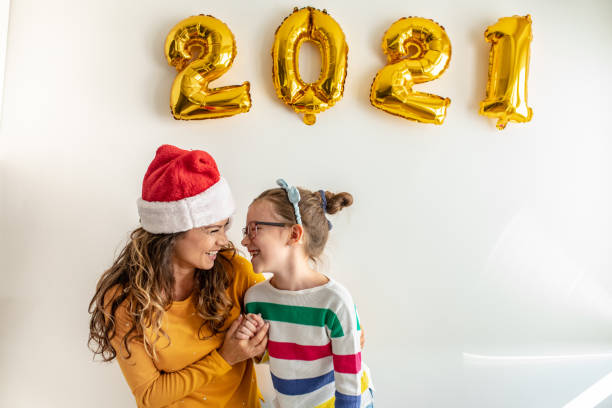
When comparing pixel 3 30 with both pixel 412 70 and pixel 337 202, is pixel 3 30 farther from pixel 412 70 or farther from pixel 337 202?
pixel 412 70

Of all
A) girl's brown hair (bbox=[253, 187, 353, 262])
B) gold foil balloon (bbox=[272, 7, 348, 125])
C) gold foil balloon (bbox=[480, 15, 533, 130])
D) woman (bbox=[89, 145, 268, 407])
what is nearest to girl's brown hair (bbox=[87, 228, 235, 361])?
woman (bbox=[89, 145, 268, 407])

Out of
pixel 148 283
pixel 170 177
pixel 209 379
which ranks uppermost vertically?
pixel 170 177

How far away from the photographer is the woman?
125 centimetres

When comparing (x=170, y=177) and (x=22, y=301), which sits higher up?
(x=170, y=177)

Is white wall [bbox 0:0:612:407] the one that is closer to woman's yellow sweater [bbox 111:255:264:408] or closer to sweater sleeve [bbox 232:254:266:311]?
sweater sleeve [bbox 232:254:266:311]

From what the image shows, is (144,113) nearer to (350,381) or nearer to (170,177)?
(170,177)

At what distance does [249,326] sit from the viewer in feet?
4.38

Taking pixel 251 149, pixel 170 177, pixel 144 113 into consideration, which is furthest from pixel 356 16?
pixel 170 177

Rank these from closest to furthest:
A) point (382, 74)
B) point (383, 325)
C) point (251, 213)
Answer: point (251, 213), point (382, 74), point (383, 325)

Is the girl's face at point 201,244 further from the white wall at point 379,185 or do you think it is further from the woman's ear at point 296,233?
the white wall at point 379,185

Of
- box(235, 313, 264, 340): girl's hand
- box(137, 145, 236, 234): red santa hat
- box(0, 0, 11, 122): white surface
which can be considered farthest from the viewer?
box(0, 0, 11, 122): white surface

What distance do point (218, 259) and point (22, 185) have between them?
782mm

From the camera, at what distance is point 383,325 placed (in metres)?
1.75

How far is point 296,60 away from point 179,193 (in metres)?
0.68
